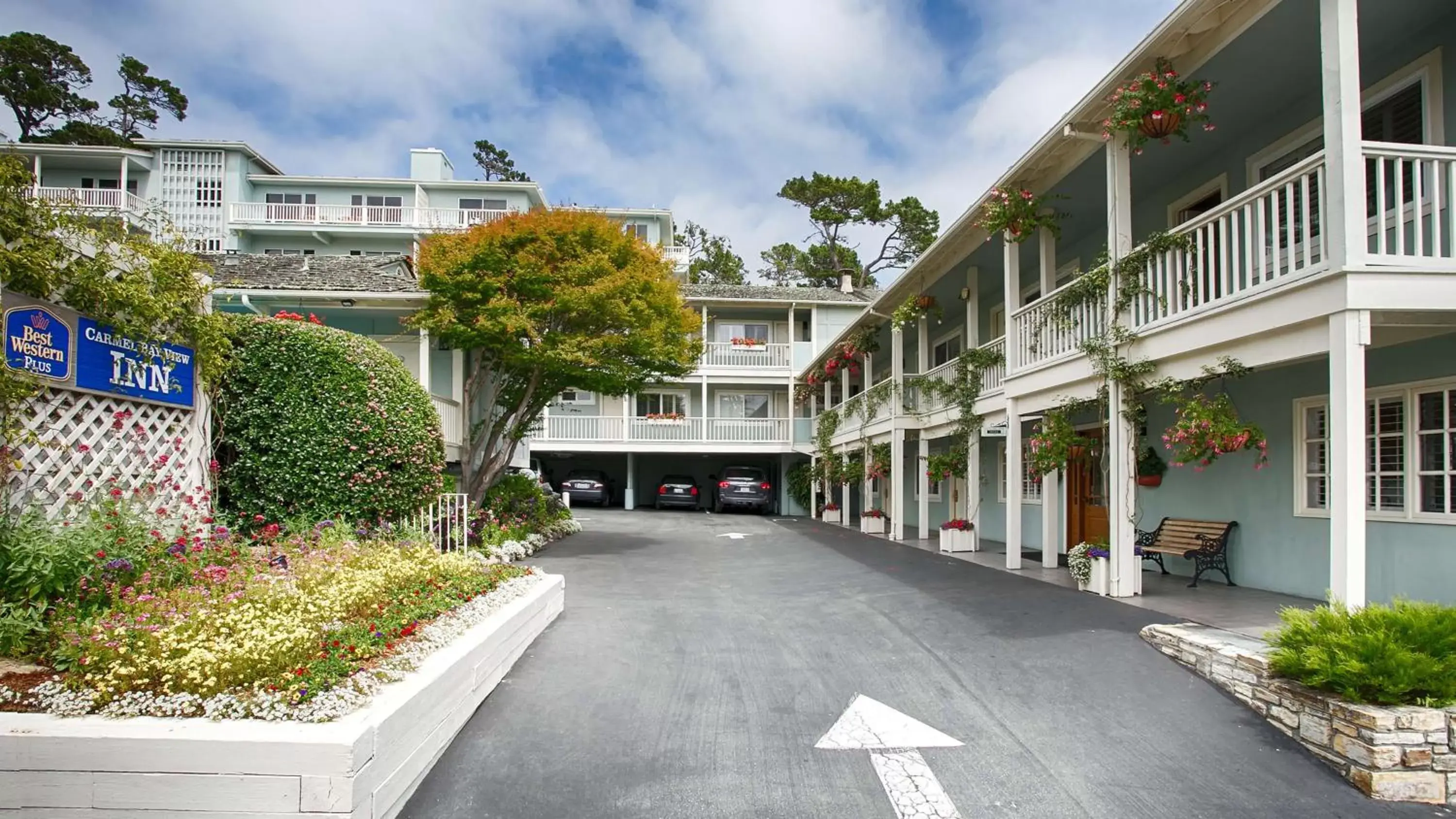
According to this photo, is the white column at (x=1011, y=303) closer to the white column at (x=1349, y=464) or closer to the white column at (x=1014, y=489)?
the white column at (x=1014, y=489)


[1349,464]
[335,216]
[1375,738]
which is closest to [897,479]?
[1349,464]

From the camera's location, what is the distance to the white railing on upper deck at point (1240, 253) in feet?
19.5

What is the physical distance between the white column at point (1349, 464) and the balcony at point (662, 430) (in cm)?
2257

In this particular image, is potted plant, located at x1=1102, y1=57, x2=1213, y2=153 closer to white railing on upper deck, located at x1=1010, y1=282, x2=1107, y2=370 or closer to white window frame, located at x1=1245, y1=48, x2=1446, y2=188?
white window frame, located at x1=1245, y1=48, x2=1446, y2=188

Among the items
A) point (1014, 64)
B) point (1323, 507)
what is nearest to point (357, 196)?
point (1014, 64)

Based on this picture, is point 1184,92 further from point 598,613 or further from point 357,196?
point 357,196

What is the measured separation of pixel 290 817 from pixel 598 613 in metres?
4.81

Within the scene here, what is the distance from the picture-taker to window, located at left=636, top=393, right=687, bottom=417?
3031 centimetres

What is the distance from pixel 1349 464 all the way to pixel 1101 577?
3531mm

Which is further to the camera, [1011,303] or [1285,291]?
[1011,303]

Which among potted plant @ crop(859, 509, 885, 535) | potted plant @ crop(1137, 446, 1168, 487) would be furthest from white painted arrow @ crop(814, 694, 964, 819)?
potted plant @ crop(859, 509, 885, 535)

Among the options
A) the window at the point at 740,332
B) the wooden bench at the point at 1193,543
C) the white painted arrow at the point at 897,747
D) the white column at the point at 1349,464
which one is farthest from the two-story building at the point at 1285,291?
the window at the point at 740,332

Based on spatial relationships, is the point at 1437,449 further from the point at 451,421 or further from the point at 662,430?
the point at 662,430

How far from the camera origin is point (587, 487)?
28625 mm
